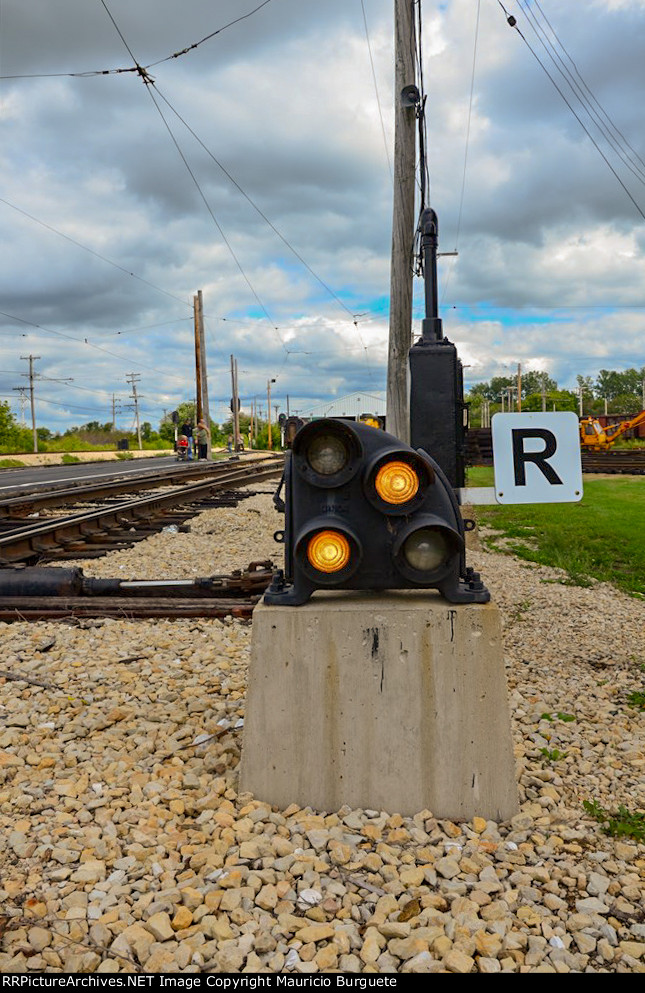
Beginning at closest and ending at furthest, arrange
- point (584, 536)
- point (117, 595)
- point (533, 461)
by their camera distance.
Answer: point (533, 461) → point (117, 595) → point (584, 536)

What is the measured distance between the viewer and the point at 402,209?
9.88 meters

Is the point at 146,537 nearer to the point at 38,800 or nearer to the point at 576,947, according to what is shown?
the point at 38,800

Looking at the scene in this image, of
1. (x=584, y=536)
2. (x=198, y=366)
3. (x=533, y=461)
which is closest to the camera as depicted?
(x=533, y=461)

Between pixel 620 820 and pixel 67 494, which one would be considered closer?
pixel 620 820

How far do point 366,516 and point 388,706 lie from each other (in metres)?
0.66

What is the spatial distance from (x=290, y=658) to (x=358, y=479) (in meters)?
0.66

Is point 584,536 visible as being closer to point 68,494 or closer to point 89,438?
point 68,494

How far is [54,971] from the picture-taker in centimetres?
182

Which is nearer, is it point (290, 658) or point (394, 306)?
point (290, 658)

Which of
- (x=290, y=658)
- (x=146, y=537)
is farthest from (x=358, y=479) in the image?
(x=146, y=537)

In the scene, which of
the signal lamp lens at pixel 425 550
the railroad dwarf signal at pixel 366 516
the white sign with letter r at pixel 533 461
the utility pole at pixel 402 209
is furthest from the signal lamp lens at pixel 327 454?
the utility pole at pixel 402 209

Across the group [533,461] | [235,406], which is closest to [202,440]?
[235,406]

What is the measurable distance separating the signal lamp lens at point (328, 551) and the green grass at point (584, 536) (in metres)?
5.06

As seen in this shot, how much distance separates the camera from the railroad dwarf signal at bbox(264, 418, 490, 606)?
2.53m
